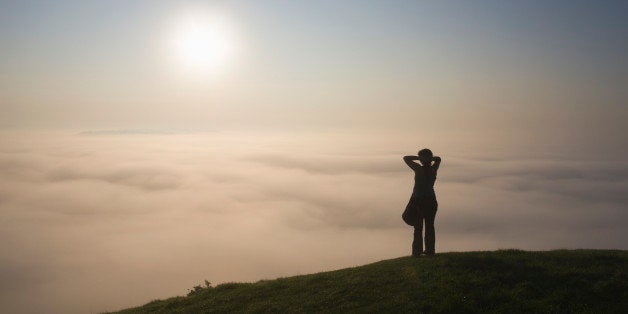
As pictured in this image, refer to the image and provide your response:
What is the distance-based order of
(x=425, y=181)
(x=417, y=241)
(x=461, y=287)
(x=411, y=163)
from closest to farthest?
(x=461, y=287) → (x=425, y=181) → (x=411, y=163) → (x=417, y=241)

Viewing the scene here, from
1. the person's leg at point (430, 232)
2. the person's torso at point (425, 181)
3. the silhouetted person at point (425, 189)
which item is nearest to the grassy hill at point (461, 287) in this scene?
the person's leg at point (430, 232)

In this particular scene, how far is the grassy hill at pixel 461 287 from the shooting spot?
10273 millimetres

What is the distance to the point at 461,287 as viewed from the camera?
37.3 feet

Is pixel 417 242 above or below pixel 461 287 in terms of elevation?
above

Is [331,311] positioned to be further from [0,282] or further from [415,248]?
[0,282]

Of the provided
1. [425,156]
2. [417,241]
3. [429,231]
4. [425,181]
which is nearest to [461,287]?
[429,231]

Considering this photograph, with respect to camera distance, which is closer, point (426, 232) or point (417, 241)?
point (426, 232)

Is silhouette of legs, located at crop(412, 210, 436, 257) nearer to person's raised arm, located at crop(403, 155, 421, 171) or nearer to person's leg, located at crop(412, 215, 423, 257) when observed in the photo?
person's leg, located at crop(412, 215, 423, 257)

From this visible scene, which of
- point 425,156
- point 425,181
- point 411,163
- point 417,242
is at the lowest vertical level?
point 417,242

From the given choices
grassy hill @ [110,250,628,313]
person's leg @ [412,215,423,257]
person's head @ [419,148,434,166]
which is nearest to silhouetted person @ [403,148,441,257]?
person's head @ [419,148,434,166]

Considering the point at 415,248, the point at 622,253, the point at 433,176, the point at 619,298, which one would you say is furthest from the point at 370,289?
the point at 622,253

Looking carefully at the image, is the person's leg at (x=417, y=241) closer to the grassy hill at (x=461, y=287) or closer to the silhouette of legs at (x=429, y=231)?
the silhouette of legs at (x=429, y=231)

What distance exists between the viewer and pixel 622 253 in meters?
13.4

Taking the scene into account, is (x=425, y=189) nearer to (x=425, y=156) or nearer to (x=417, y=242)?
(x=425, y=156)
